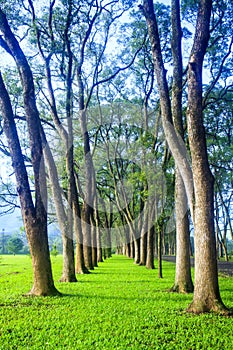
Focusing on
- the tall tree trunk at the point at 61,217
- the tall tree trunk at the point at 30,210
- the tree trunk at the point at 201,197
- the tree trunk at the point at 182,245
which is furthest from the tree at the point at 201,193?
the tall tree trunk at the point at 61,217

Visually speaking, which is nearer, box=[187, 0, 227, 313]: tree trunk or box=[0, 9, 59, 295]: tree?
box=[187, 0, 227, 313]: tree trunk

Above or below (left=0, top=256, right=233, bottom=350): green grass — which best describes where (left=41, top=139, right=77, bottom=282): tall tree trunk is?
above

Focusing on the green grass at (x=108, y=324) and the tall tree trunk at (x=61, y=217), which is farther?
the tall tree trunk at (x=61, y=217)

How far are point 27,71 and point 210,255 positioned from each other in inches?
269

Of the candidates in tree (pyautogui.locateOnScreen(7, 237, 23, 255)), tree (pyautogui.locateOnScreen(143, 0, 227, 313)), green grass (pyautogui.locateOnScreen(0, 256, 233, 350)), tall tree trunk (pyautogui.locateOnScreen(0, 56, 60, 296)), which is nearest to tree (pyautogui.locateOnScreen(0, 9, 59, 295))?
tall tree trunk (pyautogui.locateOnScreen(0, 56, 60, 296))

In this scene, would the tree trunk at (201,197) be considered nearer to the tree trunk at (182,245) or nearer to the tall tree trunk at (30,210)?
the tree trunk at (182,245)

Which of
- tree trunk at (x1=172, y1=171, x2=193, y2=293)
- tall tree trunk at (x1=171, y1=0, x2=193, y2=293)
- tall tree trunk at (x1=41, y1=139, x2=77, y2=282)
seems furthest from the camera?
tall tree trunk at (x1=41, y1=139, x2=77, y2=282)

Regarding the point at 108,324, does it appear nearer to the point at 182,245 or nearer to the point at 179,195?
the point at 182,245

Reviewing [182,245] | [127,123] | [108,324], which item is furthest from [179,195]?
[127,123]

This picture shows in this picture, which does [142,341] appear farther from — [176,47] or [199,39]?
[176,47]

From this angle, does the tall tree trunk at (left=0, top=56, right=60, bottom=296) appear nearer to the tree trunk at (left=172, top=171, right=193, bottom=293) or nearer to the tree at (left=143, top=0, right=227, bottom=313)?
the tree trunk at (left=172, top=171, right=193, bottom=293)

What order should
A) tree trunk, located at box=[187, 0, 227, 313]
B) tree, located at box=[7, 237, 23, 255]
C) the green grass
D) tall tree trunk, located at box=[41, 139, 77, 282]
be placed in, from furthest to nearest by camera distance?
tree, located at box=[7, 237, 23, 255]
tall tree trunk, located at box=[41, 139, 77, 282]
tree trunk, located at box=[187, 0, 227, 313]
the green grass

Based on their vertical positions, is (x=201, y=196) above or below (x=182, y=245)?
above

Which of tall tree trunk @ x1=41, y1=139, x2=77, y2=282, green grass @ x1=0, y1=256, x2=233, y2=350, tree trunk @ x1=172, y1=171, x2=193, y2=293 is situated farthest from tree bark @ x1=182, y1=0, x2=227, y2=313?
tall tree trunk @ x1=41, y1=139, x2=77, y2=282
